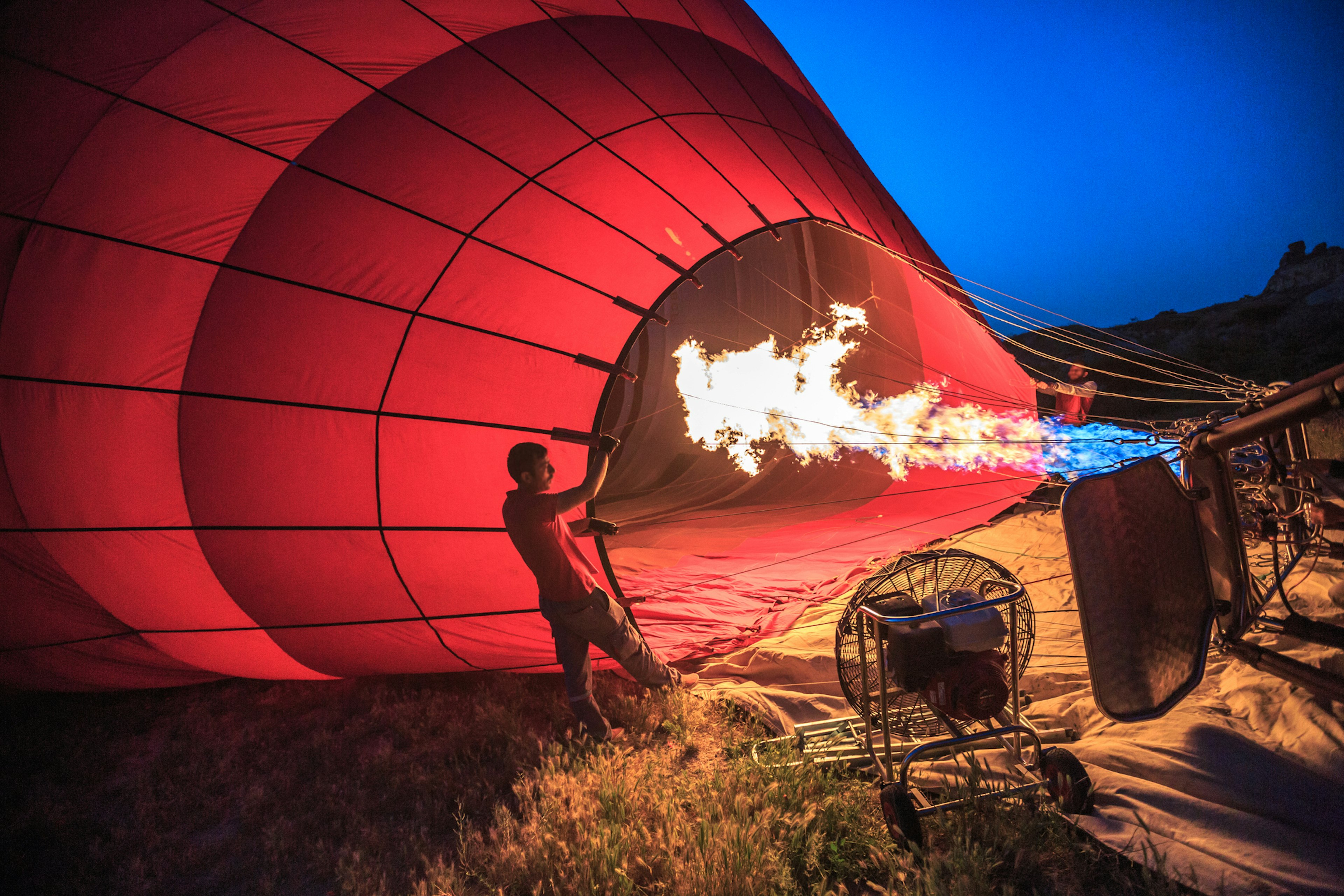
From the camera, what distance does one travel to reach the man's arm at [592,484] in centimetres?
268

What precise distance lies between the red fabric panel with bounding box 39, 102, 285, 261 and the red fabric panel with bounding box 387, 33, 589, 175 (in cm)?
83

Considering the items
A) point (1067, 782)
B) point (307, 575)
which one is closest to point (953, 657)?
point (1067, 782)

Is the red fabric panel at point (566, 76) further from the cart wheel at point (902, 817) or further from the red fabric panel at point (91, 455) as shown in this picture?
the cart wheel at point (902, 817)

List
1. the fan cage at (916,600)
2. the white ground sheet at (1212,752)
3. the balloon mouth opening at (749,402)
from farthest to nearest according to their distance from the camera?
the balloon mouth opening at (749,402) → the fan cage at (916,600) → the white ground sheet at (1212,752)

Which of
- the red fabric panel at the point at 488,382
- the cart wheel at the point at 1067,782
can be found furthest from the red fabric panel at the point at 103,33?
the cart wheel at the point at 1067,782

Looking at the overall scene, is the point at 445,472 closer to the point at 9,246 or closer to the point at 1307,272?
the point at 9,246

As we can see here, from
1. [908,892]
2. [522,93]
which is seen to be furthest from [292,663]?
[522,93]

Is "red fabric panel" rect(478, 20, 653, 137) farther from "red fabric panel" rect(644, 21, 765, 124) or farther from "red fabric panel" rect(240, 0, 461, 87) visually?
"red fabric panel" rect(644, 21, 765, 124)

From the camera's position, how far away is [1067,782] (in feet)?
6.66

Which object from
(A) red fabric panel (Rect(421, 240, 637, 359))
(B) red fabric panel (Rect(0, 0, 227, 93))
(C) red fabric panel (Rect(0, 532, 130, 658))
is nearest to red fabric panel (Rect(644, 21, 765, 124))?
(A) red fabric panel (Rect(421, 240, 637, 359))

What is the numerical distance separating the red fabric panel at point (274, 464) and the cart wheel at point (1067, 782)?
9.94 ft

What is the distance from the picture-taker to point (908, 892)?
1.72 meters

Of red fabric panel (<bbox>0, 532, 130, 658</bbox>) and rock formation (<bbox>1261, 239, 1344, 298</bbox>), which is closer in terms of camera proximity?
red fabric panel (<bbox>0, 532, 130, 658</bbox>)

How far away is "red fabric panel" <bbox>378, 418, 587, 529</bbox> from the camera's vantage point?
2922 millimetres
